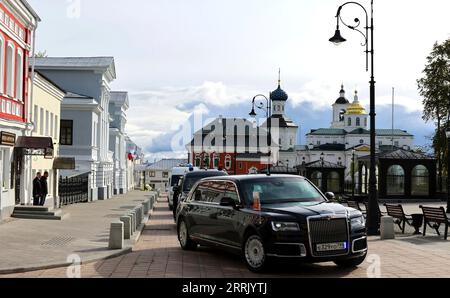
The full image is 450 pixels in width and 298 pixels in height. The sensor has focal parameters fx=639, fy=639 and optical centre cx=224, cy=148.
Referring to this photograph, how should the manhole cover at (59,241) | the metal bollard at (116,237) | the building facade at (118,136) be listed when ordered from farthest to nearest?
the building facade at (118,136)
the manhole cover at (59,241)
the metal bollard at (116,237)

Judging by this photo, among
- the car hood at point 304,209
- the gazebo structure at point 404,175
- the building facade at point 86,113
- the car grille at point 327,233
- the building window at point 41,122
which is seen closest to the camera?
the car grille at point 327,233

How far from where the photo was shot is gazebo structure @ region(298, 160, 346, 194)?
162 feet

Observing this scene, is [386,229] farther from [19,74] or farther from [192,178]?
[19,74]

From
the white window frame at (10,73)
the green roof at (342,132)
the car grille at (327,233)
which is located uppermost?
the green roof at (342,132)

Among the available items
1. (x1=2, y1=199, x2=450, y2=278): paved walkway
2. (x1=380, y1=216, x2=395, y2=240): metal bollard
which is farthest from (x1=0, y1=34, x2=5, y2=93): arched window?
(x1=380, y1=216, x2=395, y2=240): metal bollard

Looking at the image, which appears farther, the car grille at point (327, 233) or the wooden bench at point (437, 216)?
the wooden bench at point (437, 216)

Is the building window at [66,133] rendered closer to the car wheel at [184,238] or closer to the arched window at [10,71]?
the arched window at [10,71]

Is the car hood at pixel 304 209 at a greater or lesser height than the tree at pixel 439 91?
lesser

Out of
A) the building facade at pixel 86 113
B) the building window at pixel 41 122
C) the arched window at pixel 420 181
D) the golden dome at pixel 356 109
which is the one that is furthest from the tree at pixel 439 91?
the golden dome at pixel 356 109

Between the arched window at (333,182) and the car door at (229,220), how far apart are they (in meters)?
37.6

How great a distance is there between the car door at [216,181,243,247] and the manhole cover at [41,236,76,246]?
4803 mm

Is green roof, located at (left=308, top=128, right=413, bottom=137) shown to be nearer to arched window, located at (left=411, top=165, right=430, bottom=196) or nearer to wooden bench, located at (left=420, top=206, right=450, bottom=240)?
arched window, located at (left=411, top=165, right=430, bottom=196)

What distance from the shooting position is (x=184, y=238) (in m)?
14.4

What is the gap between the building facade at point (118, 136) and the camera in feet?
229
